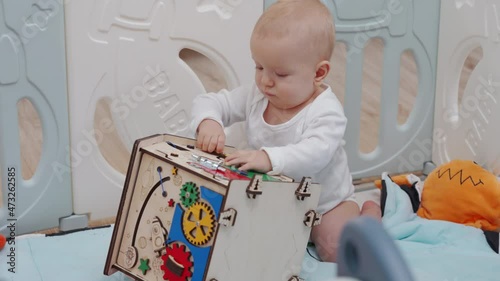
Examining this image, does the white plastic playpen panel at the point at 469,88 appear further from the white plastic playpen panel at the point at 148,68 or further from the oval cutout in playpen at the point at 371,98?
the oval cutout in playpen at the point at 371,98

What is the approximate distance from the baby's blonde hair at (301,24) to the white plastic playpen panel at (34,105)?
0.34 m

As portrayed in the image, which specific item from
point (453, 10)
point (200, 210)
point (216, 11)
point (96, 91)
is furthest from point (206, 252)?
point (453, 10)

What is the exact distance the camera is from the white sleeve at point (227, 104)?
1.22 metres

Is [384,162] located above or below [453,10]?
below

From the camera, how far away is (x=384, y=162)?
1524 mm

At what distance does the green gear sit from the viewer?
3.16 feet

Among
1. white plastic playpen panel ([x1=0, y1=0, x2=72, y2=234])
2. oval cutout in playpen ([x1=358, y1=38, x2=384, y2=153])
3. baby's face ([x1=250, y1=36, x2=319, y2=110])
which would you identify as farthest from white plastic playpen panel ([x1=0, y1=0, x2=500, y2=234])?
baby's face ([x1=250, y1=36, x2=319, y2=110])

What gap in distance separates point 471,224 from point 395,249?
0.82 m

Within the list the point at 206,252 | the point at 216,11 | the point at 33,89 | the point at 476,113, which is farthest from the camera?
the point at 476,113

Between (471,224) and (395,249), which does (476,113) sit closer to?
(471,224)

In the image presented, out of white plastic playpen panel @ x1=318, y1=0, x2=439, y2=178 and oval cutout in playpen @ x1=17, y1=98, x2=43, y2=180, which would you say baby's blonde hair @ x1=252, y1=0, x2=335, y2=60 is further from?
oval cutout in playpen @ x1=17, y1=98, x2=43, y2=180

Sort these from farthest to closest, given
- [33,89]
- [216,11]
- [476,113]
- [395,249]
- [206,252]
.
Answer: [476,113] < [216,11] < [33,89] < [206,252] < [395,249]

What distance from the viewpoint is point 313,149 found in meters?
1.08

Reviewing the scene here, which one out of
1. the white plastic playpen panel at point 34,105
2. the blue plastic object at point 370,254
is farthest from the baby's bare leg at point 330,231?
the blue plastic object at point 370,254
